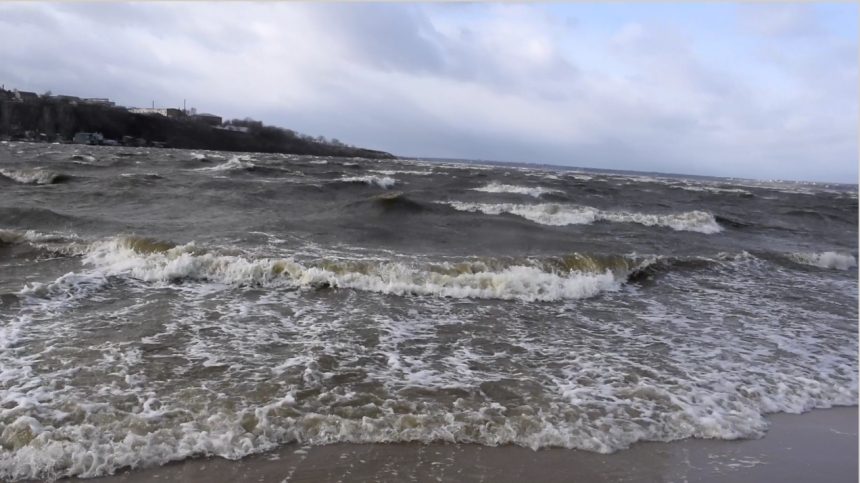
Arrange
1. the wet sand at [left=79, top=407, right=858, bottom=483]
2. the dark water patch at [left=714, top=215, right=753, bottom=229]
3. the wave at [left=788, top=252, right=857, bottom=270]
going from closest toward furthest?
the wet sand at [left=79, top=407, right=858, bottom=483] < the wave at [left=788, top=252, right=857, bottom=270] < the dark water patch at [left=714, top=215, right=753, bottom=229]

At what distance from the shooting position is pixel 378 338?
6297 mm

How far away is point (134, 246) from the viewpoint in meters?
9.84

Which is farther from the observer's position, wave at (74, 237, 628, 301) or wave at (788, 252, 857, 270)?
wave at (788, 252, 857, 270)

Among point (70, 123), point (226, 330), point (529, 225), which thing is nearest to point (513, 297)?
point (226, 330)

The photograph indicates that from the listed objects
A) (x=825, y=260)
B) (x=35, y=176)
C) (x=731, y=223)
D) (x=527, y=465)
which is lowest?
(x=527, y=465)

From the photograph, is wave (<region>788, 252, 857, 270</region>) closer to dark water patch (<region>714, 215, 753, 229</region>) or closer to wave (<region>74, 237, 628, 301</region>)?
dark water patch (<region>714, 215, 753, 229</region>)

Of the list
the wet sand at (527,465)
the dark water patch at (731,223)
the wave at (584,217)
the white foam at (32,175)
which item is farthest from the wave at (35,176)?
the dark water patch at (731,223)

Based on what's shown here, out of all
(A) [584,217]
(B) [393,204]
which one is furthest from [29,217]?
(A) [584,217]

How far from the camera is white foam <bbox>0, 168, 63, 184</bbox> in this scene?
2041 centimetres

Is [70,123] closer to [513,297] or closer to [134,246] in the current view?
[134,246]

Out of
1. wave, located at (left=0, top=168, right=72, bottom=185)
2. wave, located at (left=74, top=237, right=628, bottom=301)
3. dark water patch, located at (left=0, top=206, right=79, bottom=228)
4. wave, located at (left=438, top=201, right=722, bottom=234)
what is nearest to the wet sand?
wave, located at (left=74, top=237, right=628, bottom=301)

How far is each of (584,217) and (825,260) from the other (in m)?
7.28

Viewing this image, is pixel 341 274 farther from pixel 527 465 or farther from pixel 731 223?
pixel 731 223

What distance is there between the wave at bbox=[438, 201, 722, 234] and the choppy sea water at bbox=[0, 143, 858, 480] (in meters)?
4.30
